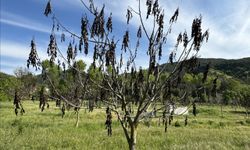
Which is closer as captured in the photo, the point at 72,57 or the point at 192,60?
the point at 192,60

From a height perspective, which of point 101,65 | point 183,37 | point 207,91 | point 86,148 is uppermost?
point 183,37

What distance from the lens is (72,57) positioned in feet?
19.4

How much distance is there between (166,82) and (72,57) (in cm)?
171

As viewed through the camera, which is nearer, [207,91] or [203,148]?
[207,91]

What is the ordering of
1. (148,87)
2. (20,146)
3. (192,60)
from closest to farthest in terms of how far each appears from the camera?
(192,60), (148,87), (20,146)

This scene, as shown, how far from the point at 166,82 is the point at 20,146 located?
1184cm

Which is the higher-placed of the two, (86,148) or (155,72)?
(155,72)

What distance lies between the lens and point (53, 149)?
15883 millimetres

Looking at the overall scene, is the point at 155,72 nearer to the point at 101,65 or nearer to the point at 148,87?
the point at 148,87

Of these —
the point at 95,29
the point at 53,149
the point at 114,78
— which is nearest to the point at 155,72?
the point at 114,78

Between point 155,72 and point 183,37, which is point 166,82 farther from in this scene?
point 183,37

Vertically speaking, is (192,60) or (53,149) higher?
(192,60)

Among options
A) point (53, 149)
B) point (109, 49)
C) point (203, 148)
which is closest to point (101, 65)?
point (109, 49)

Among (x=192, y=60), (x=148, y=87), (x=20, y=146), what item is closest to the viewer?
(x=192, y=60)
